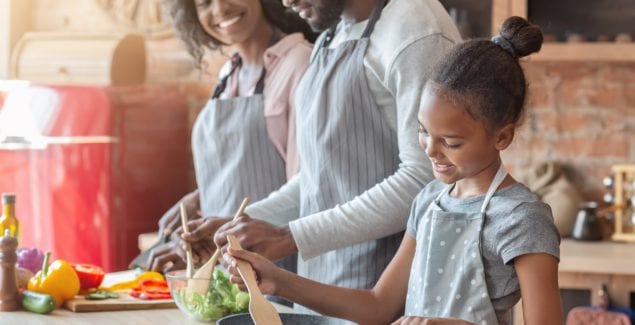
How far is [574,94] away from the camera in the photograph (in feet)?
10.8

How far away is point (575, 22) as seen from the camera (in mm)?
3115

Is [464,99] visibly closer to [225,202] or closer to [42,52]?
[225,202]

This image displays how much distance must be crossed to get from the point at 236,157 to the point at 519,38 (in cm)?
93

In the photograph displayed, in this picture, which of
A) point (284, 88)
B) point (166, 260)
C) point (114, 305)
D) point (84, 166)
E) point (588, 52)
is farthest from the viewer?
point (84, 166)

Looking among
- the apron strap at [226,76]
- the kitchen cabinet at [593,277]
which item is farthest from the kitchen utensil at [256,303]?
the kitchen cabinet at [593,277]

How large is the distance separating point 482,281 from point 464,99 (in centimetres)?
24

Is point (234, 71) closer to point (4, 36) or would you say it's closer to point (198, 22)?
point (198, 22)

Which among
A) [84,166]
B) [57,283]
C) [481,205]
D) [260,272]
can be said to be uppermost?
[481,205]

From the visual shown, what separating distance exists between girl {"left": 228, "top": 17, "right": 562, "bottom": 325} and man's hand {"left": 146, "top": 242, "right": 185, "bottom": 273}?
67 cm

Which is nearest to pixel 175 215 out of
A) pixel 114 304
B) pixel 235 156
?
pixel 235 156

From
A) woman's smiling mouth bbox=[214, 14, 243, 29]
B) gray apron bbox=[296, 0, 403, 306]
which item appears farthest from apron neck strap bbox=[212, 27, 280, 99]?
gray apron bbox=[296, 0, 403, 306]

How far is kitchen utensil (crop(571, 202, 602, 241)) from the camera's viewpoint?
120 inches

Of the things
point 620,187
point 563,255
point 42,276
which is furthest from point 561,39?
point 42,276

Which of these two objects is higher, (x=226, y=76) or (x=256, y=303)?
(x=226, y=76)
